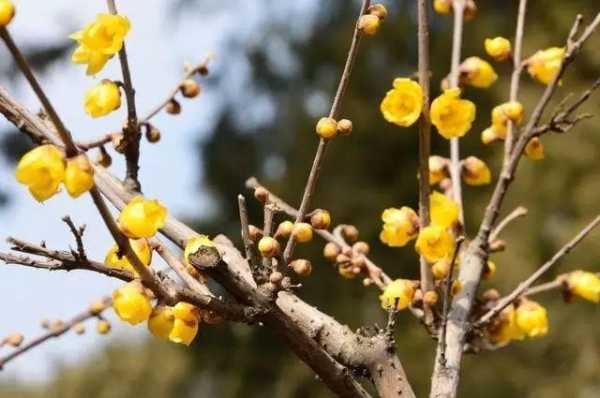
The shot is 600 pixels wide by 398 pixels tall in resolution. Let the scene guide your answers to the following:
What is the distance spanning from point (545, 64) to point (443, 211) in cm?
25

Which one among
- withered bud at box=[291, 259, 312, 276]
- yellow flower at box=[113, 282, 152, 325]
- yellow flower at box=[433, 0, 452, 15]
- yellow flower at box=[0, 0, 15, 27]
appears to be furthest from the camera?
yellow flower at box=[433, 0, 452, 15]

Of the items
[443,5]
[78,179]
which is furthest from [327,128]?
[443,5]

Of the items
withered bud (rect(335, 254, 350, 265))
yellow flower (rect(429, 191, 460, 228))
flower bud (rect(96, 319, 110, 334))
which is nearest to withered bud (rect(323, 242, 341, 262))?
withered bud (rect(335, 254, 350, 265))

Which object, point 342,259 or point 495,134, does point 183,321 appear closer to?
point 342,259

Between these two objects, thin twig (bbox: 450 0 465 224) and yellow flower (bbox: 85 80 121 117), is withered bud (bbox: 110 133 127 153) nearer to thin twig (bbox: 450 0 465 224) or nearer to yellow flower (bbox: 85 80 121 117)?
yellow flower (bbox: 85 80 121 117)

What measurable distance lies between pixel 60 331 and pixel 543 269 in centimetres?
59

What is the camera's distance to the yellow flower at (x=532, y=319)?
88 centimetres

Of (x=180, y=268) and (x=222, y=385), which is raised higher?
(x=222, y=385)

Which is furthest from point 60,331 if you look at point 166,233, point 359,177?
point 359,177

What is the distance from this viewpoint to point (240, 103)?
6742 millimetres

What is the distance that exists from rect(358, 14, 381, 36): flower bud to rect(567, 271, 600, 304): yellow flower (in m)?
0.42

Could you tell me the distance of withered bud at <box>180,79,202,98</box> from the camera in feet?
2.94

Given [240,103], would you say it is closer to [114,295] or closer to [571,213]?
[571,213]

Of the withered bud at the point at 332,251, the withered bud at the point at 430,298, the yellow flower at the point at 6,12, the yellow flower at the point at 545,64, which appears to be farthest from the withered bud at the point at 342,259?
the yellow flower at the point at 6,12
